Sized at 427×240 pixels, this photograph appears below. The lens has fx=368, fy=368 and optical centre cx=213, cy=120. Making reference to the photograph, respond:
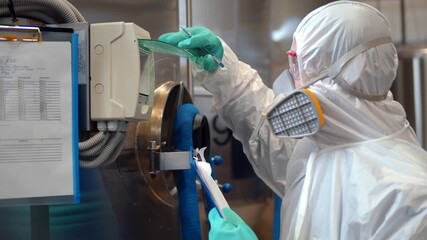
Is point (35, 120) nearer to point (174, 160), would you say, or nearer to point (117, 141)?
point (117, 141)

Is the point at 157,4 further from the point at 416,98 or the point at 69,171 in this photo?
the point at 416,98

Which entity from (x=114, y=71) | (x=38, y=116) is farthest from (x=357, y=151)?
(x=38, y=116)

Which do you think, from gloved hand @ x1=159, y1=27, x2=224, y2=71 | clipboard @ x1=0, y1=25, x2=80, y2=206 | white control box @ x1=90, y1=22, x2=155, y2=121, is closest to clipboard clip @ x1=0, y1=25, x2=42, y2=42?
clipboard @ x1=0, y1=25, x2=80, y2=206

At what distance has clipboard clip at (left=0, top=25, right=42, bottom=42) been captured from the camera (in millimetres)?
674

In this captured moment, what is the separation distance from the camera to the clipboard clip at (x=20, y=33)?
2.21ft

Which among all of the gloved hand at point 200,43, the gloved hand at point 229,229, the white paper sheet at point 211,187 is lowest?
the gloved hand at point 229,229

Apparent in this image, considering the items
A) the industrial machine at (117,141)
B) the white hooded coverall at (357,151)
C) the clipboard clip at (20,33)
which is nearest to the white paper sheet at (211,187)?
the industrial machine at (117,141)

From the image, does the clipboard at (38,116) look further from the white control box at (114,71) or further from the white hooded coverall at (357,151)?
the white hooded coverall at (357,151)

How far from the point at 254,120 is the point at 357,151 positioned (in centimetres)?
46

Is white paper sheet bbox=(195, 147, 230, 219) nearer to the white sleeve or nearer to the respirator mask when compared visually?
the respirator mask

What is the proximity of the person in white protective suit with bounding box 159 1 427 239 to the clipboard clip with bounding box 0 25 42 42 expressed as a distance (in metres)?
0.65

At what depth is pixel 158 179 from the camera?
1116 millimetres

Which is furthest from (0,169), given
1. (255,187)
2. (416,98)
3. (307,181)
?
(416,98)

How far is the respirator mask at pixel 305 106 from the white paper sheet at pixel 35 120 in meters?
0.50
